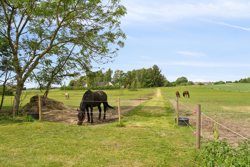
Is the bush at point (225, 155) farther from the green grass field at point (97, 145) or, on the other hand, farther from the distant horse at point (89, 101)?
the distant horse at point (89, 101)

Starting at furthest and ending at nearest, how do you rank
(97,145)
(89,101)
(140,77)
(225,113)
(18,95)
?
(140,77) < (225,113) < (18,95) < (89,101) < (97,145)

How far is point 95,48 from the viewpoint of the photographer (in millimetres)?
19750

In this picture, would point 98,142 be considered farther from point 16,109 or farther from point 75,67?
point 75,67

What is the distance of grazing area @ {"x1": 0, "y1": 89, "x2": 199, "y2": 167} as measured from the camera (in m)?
8.23

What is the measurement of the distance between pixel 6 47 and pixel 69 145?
1110 centimetres

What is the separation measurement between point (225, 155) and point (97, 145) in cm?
473

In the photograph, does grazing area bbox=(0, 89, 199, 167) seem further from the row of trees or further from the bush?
the row of trees

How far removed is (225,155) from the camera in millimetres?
6715

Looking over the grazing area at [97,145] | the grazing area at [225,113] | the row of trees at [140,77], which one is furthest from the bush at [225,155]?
the row of trees at [140,77]

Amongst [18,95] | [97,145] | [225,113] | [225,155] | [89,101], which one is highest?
[18,95]

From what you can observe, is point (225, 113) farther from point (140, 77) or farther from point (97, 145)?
point (140, 77)

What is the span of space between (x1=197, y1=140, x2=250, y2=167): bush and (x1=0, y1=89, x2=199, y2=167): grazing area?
64cm

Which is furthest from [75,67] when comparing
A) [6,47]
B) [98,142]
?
[98,142]

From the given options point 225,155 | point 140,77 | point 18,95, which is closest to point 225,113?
point 18,95
